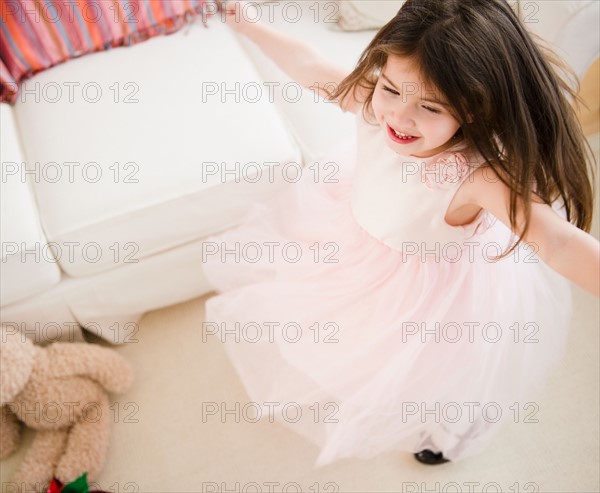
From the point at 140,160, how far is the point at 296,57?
0.40 metres

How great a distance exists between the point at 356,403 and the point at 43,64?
1.13 m

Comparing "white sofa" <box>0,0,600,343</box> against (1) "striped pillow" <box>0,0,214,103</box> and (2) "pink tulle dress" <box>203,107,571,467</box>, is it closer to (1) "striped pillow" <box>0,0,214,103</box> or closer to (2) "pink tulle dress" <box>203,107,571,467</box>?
(1) "striped pillow" <box>0,0,214,103</box>

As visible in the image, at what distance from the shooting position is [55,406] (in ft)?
3.71

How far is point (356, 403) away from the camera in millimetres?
899

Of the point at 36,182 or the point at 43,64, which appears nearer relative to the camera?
the point at 36,182

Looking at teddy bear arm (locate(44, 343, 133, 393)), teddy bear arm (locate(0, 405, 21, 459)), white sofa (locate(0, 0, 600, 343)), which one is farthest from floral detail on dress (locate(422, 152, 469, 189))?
teddy bear arm (locate(0, 405, 21, 459))

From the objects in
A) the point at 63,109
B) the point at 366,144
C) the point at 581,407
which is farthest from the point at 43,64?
the point at 581,407

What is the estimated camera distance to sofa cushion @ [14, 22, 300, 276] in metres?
1.08

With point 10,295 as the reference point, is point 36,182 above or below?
above

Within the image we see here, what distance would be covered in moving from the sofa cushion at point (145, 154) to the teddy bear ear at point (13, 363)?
0.60ft

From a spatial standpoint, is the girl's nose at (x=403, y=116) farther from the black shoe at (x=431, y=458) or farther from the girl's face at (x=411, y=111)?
the black shoe at (x=431, y=458)

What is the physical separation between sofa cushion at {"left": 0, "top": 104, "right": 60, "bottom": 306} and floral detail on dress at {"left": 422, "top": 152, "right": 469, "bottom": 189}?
31.2 inches

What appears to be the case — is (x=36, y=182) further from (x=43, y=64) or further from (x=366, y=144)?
(x=366, y=144)

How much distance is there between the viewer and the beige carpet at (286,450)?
1137 millimetres
